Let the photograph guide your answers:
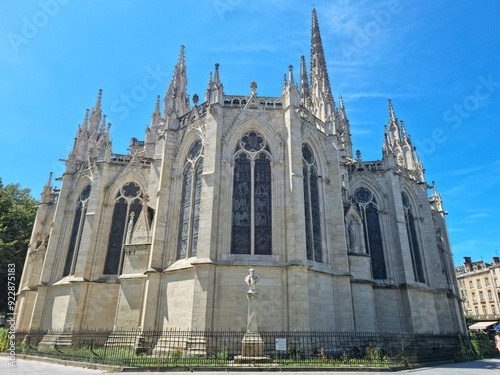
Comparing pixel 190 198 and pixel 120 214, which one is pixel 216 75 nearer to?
pixel 190 198

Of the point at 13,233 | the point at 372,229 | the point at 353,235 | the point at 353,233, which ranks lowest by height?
the point at 353,235

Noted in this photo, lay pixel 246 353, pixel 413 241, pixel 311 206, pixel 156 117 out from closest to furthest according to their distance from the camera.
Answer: pixel 246 353 < pixel 311 206 < pixel 413 241 < pixel 156 117

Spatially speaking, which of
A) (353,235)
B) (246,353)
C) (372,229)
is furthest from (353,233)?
(246,353)

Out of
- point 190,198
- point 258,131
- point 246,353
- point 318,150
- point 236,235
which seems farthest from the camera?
point 318,150

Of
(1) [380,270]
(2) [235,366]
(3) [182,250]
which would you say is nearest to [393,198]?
(1) [380,270]

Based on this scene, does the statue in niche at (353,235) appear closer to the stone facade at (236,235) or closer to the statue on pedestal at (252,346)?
the stone facade at (236,235)

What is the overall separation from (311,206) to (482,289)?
53.5 metres

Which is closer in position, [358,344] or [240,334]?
[240,334]

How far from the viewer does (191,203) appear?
18703 millimetres

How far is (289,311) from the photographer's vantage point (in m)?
15.2

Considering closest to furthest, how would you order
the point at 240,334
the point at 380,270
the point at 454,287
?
the point at 240,334 < the point at 380,270 < the point at 454,287

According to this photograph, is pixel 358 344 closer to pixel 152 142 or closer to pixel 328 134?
pixel 328 134

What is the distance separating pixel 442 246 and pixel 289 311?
20.0 meters

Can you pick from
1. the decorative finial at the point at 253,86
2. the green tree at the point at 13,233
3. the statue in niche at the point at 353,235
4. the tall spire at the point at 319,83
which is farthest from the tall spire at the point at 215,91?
the green tree at the point at 13,233
